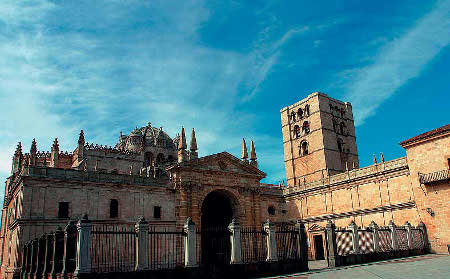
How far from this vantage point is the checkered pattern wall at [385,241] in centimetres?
2388

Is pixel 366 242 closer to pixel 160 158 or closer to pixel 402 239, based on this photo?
pixel 402 239

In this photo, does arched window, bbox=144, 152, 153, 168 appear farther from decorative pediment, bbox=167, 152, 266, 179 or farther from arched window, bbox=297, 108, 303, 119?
arched window, bbox=297, 108, 303, 119

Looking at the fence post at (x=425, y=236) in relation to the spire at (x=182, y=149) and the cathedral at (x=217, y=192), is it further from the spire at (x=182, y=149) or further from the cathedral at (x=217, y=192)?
the spire at (x=182, y=149)

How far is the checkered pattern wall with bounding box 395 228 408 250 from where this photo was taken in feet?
81.3

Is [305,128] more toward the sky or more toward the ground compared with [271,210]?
more toward the sky

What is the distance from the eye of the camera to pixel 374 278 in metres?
12.9

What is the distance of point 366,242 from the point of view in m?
23.4

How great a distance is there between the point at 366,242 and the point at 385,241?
1755mm

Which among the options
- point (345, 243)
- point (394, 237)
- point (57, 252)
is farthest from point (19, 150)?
point (394, 237)

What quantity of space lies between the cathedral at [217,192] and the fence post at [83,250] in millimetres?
12417

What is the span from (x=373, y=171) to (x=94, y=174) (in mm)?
23414

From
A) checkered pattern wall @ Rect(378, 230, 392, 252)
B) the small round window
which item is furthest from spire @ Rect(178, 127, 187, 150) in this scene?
checkered pattern wall @ Rect(378, 230, 392, 252)

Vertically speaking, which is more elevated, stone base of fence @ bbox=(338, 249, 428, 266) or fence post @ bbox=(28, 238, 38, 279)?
fence post @ bbox=(28, 238, 38, 279)

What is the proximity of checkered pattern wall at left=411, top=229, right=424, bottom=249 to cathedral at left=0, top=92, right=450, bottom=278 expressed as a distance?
71 centimetres
